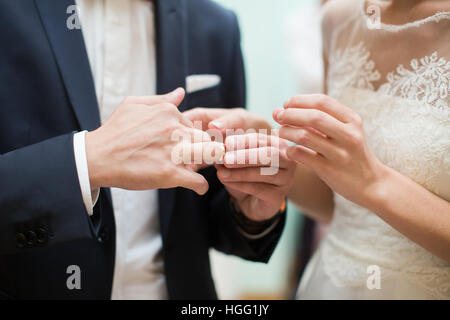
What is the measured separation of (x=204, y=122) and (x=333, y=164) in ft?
1.12

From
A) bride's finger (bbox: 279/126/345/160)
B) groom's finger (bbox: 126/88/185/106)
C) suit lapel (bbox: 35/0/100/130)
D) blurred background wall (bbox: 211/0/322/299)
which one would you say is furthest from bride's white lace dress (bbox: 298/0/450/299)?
blurred background wall (bbox: 211/0/322/299)

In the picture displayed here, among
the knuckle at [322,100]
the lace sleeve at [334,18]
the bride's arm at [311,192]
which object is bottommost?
the bride's arm at [311,192]

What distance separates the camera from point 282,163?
94cm

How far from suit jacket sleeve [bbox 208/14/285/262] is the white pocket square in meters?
0.07

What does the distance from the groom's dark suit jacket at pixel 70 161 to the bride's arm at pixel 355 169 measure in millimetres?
408

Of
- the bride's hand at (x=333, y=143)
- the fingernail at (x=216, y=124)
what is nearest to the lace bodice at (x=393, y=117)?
the bride's hand at (x=333, y=143)

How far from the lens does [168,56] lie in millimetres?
1094

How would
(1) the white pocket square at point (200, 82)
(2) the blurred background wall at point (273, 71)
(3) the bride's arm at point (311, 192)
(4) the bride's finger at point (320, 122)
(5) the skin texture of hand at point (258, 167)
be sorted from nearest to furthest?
(4) the bride's finger at point (320, 122)
(5) the skin texture of hand at point (258, 167)
(1) the white pocket square at point (200, 82)
(3) the bride's arm at point (311, 192)
(2) the blurred background wall at point (273, 71)

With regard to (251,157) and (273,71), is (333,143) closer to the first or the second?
(251,157)

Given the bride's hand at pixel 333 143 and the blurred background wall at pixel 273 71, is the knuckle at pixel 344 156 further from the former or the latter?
the blurred background wall at pixel 273 71

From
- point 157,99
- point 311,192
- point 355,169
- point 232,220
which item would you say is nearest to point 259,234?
point 232,220

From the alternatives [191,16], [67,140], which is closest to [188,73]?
[191,16]

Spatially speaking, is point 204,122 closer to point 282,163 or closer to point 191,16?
point 282,163

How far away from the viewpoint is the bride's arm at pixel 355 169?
78cm
